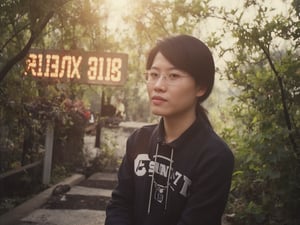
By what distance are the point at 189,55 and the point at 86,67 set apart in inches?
200

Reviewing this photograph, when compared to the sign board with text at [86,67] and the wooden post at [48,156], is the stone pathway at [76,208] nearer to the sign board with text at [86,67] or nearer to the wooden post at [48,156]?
the wooden post at [48,156]

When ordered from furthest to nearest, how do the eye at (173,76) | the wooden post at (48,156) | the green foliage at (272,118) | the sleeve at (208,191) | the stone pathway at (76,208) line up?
1. the wooden post at (48,156)
2. the stone pathway at (76,208)
3. the green foliage at (272,118)
4. the eye at (173,76)
5. the sleeve at (208,191)

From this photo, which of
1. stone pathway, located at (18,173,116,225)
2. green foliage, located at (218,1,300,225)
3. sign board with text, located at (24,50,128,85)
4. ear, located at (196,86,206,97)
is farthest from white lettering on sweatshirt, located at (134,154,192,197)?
sign board with text, located at (24,50,128,85)

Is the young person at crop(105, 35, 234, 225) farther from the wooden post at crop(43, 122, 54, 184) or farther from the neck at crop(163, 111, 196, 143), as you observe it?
the wooden post at crop(43, 122, 54, 184)

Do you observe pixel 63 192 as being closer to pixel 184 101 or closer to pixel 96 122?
pixel 96 122

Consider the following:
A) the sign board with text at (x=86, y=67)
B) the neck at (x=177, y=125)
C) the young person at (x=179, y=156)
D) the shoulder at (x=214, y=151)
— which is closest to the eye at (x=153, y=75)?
the young person at (x=179, y=156)

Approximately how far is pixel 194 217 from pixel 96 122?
8541 mm

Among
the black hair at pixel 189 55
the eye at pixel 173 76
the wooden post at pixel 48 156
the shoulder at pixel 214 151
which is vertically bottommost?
the wooden post at pixel 48 156

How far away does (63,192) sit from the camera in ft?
22.3

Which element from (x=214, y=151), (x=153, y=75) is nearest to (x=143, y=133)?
(x=153, y=75)

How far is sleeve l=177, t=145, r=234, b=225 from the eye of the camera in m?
1.71

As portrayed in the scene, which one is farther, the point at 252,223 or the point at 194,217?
the point at 252,223

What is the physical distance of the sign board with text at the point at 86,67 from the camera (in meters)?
6.76

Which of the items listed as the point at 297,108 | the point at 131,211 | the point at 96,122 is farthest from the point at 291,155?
the point at 96,122
